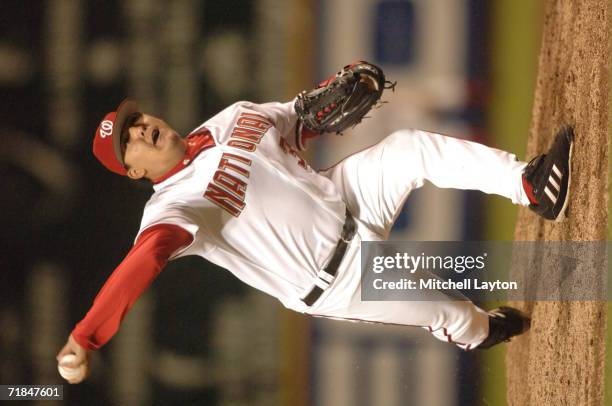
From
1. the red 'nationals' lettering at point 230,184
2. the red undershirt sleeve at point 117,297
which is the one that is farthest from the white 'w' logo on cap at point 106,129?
the red undershirt sleeve at point 117,297

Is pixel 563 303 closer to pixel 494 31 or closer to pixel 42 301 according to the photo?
pixel 494 31

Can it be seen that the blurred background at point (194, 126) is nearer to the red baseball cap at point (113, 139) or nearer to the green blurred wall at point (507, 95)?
the green blurred wall at point (507, 95)

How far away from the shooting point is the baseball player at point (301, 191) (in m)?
1.44

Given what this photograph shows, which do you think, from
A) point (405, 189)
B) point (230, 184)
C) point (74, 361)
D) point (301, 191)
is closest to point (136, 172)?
point (230, 184)

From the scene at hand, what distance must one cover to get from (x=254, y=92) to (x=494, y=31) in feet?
2.12

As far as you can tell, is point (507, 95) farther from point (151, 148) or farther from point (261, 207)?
point (151, 148)

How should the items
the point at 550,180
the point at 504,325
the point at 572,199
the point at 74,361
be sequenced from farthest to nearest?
the point at 504,325, the point at 572,199, the point at 550,180, the point at 74,361

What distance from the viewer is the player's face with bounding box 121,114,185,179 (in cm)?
151

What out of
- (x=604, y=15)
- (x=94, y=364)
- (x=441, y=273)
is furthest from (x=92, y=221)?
(x=604, y=15)

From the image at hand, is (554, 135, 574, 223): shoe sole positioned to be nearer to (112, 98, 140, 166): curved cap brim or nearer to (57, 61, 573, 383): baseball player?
(57, 61, 573, 383): baseball player

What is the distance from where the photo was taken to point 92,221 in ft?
5.89

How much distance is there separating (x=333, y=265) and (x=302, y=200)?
0.53 feet

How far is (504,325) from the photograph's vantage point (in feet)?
5.65

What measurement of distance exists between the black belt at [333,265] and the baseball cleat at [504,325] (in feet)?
1.42
